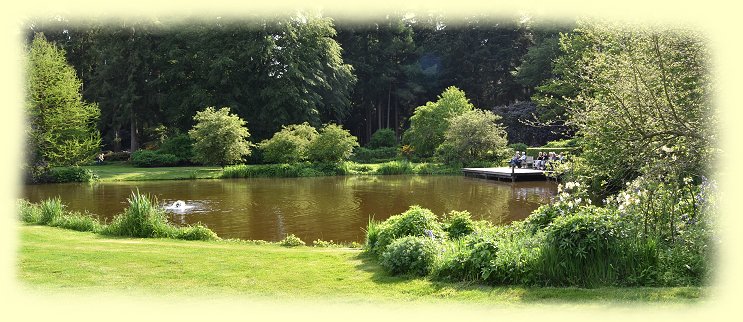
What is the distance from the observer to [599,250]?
6328 mm

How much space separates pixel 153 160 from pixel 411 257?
32394 millimetres

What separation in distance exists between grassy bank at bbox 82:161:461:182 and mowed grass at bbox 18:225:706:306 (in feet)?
66.2

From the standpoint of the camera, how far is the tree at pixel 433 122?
1499 inches

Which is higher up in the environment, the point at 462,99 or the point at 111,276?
the point at 462,99

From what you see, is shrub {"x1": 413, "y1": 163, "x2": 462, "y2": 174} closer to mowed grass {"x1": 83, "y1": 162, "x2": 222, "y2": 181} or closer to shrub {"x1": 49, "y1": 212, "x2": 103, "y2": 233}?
mowed grass {"x1": 83, "y1": 162, "x2": 222, "y2": 181}

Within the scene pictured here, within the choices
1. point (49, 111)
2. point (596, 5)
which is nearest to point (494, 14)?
point (49, 111)

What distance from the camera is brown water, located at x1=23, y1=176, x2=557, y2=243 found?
14.8 m

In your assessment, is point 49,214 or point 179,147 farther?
point 179,147

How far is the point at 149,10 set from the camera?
138 ft

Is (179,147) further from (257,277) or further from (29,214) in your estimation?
(257,277)

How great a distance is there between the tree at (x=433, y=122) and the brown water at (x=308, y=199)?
803 centimetres

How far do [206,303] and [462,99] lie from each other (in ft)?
115

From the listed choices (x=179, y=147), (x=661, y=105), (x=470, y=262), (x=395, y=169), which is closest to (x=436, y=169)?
(x=395, y=169)

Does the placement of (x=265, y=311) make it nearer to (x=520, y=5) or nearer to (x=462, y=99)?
(x=462, y=99)
